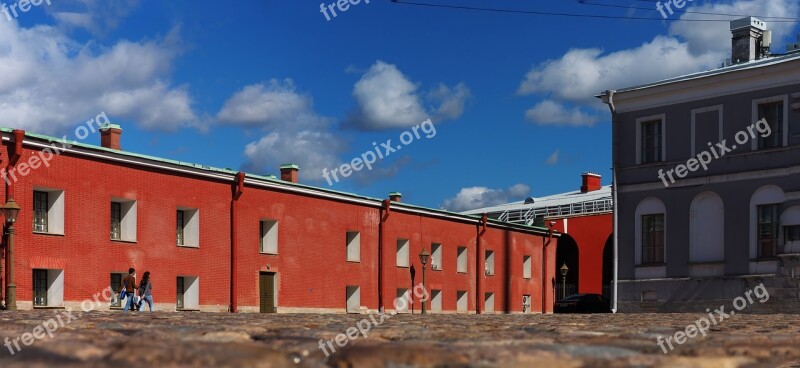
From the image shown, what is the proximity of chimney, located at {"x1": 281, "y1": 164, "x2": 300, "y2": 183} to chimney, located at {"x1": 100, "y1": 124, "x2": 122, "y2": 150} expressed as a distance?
7.59 meters

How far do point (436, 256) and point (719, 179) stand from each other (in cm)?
1249

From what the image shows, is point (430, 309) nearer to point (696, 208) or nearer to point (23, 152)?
point (696, 208)

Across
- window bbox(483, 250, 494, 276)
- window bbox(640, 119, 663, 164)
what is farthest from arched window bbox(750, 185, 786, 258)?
window bbox(483, 250, 494, 276)

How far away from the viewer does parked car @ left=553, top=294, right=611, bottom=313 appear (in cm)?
3847

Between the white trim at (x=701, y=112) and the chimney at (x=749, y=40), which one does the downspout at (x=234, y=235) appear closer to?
the white trim at (x=701, y=112)

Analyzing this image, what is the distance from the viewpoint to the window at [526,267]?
144ft

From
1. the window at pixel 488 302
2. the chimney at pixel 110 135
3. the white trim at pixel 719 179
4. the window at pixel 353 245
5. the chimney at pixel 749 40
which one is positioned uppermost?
the chimney at pixel 749 40

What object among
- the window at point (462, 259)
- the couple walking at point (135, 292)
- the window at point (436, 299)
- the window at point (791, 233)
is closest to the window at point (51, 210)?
the couple walking at point (135, 292)

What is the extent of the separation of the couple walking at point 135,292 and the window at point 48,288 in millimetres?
1533

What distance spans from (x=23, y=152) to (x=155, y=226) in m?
4.90

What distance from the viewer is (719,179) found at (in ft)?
100

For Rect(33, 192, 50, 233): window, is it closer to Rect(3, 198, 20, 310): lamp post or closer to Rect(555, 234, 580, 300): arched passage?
Rect(3, 198, 20, 310): lamp post

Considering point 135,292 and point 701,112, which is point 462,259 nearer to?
point 701,112

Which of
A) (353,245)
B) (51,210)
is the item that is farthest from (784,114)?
(51,210)
